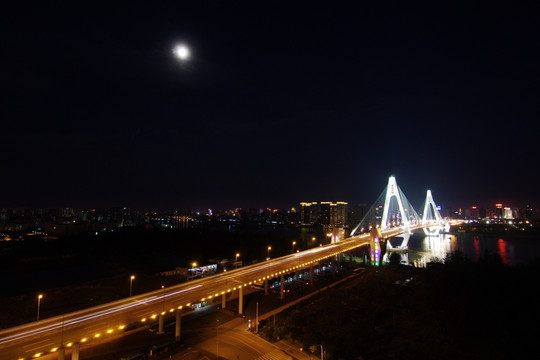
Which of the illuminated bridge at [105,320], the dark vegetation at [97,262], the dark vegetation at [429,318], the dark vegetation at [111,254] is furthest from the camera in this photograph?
the dark vegetation at [111,254]

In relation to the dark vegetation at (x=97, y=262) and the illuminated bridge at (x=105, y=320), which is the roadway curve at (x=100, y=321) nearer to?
the illuminated bridge at (x=105, y=320)

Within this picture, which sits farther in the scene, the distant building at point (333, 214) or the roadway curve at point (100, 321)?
the distant building at point (333, 214)

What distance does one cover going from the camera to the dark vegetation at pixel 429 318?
827 cm

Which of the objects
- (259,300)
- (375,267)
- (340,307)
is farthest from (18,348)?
(375,267)

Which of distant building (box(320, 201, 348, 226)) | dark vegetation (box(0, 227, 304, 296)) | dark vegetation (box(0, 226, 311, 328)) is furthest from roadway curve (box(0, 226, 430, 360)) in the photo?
distant building (box(320, 201, 348, 226))

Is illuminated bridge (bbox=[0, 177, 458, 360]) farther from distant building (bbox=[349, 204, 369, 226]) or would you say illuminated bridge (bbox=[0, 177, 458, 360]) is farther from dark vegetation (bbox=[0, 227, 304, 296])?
distant building (bbox=[349, 204, 369, 226])

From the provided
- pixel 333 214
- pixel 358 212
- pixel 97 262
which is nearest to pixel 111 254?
pixel 97 262

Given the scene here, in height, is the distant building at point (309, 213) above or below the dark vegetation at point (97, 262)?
above

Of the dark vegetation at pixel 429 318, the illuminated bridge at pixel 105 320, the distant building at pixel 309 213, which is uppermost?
the distant building at pixel 309 213

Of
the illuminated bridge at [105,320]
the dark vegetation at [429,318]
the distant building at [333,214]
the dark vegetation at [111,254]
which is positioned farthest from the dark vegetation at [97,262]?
the distant building at [333,214]

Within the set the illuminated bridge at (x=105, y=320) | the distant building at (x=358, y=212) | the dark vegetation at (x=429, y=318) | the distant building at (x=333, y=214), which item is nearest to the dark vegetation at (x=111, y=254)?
the illuminated bridge at (x=105, y=320)

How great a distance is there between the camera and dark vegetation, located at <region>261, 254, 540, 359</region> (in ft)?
27.1

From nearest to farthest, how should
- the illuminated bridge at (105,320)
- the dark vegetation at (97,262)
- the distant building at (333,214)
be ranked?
1. the illuminated bridge at (105,320)
2. the dark vegetation at (97,262)
3. the distant building at (333,214)

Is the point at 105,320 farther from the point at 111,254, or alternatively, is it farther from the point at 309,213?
the point at 309,213
